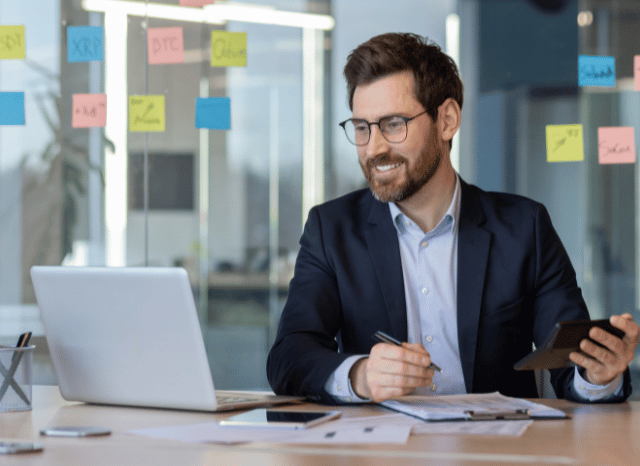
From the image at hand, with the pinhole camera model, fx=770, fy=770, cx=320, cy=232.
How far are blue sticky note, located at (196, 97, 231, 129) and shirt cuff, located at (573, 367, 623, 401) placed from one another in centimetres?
192

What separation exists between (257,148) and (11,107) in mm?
1064

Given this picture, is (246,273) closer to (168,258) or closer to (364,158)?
(168,258)

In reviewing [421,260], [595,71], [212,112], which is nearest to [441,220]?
[421,260]

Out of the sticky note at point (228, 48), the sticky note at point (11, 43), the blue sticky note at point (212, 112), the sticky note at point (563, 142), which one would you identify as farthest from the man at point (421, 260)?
the sticky note at point (11, 43)

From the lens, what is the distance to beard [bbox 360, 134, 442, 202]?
70.1 inches

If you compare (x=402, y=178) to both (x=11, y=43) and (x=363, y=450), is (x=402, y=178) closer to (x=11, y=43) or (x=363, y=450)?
(x=363, y=450)

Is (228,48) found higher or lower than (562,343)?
higher

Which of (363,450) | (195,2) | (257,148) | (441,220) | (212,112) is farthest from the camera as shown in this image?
(257,148)

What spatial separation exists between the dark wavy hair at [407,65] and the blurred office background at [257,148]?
5.04ft

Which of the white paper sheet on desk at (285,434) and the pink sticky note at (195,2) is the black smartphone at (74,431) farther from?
the pink sticky note at (195,2)

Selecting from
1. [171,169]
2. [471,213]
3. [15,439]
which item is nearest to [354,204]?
[471,213]

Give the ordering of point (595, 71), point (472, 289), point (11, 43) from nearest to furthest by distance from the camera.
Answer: point (472, 289) < point (595, 71) < point (11, 43)

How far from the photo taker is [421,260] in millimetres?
1770

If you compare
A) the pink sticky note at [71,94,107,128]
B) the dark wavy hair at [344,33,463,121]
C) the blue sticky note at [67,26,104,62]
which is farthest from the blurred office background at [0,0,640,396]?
the dark wavy hair at [344,33,463,121]
